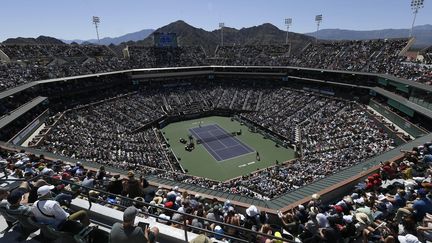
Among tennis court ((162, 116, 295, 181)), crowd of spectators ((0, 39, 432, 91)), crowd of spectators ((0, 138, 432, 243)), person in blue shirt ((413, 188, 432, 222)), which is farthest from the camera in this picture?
crowd of spectators ((0, 39, 432, 91))

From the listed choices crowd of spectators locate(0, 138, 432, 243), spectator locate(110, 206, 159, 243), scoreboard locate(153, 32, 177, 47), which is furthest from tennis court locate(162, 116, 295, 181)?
scoreboard locate(153, 32, 177, 47)

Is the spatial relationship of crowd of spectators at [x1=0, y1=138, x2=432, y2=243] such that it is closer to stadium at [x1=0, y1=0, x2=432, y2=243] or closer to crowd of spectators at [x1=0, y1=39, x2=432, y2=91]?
stadium at [x1=0, y1=0, x2=432, y2=243]

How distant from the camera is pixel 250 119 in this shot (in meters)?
47.2

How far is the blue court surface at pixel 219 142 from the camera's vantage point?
37.1m

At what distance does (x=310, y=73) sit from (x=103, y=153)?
40.9 meters

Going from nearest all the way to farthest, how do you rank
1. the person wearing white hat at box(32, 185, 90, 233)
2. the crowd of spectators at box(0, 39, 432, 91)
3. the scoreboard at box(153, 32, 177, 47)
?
the person wearing white hat at box(32, 185, 90, 233)
the crowd of spectators at box(0, 39, 432, 91)
the scoreboard at box(153, 32, 177, 47)

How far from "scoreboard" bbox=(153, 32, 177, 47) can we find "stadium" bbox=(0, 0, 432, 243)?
0.28m

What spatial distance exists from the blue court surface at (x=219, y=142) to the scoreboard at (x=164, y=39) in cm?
3139

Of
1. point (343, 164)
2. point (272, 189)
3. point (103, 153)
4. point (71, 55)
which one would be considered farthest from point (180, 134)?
point (71, 55)

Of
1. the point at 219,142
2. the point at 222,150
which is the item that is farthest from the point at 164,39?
the point at 222,150

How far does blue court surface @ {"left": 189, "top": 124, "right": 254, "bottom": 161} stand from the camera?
122 feet

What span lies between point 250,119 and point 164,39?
35.9 m

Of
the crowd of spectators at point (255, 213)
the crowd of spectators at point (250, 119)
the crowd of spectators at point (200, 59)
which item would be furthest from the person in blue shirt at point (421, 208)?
the crowd of spectators at point (200, 59)

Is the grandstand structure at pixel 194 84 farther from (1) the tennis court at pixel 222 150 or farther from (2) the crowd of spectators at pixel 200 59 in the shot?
(1) the tennis court at pixel 222 150
